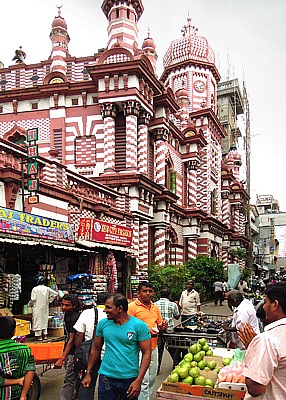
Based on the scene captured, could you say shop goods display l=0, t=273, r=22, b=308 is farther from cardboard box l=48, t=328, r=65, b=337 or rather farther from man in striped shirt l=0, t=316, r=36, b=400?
man in striped shirt l=0, t=316, r=36, b=400

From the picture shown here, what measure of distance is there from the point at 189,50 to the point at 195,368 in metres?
34.8

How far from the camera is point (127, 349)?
4238mm

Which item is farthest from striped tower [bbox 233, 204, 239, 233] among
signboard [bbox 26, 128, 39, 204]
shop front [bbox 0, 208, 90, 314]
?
signboard [bbox 26, 128, 39, 204]

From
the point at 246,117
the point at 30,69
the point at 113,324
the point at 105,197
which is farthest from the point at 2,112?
the point at 246,117

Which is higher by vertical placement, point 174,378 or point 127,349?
point 127,349

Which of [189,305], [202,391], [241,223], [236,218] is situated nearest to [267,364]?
[202,391]

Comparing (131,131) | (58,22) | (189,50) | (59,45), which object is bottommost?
(131,131)

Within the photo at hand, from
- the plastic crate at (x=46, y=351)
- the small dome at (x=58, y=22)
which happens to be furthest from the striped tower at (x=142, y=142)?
the plastic crate at (x=46, y=351)

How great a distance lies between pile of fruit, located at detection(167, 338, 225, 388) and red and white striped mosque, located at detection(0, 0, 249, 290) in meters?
7.83

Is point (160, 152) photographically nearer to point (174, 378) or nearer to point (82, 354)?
point (82, 354)

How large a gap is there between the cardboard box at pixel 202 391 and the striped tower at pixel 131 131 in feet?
52.4

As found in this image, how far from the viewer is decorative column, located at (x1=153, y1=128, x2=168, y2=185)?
77.2ft

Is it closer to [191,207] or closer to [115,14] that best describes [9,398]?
[115,14]

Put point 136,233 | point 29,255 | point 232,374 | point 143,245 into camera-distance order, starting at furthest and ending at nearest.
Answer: point 143,245 → point 136,233 → point 29,255 → point 232,374
